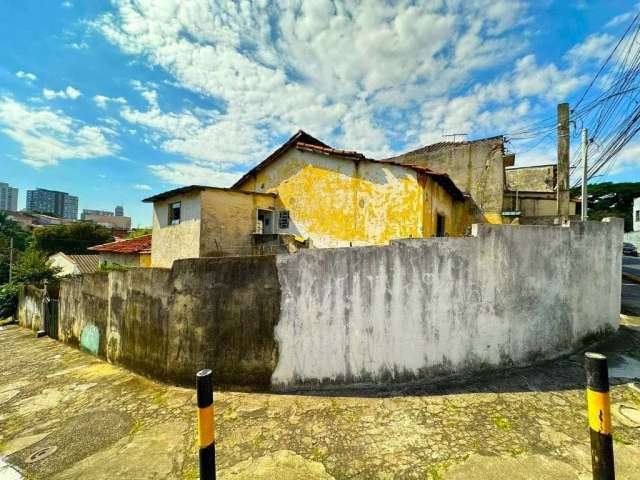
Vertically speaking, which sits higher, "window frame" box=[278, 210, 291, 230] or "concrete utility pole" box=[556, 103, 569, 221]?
"concrete utility pole" box=[556, 103, 569, 221]

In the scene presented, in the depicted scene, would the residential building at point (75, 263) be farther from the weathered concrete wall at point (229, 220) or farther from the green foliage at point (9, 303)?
the weathered concrete wall at point (229, 220)

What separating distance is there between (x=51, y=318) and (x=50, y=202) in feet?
431

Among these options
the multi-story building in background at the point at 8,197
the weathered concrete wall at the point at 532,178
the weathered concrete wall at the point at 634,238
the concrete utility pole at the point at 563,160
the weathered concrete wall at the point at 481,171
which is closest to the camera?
the concrete utility pole at the point at 563,160

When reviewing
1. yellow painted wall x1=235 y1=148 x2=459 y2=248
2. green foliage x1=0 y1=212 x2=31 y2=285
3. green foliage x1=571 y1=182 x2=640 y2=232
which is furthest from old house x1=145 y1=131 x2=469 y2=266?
green foliage x1=571 y1=182 x2=640 y2=232

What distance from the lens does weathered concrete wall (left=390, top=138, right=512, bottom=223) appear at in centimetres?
1221

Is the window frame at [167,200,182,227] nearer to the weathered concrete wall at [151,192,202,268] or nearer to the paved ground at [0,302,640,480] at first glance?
the weathered concrete wall at [151,192,202,268]

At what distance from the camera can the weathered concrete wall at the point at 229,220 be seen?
33.0ft

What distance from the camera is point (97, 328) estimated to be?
6.18 m

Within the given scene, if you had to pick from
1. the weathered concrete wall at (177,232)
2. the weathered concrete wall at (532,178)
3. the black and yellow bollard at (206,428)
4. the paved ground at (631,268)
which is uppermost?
the weathered concrete wall at (532,178)

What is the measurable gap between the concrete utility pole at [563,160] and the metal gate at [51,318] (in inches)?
711

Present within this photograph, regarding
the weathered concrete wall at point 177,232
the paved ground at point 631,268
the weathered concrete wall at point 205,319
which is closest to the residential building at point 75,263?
the weathered concrete wall at point 177,232

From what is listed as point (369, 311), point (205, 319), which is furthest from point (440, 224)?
point (205, 319)

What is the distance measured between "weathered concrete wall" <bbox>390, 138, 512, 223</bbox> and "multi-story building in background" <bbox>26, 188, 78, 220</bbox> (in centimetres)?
12748

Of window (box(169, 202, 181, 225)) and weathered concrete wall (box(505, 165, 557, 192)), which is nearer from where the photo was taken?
window (box(169, 202, 181, 225))
